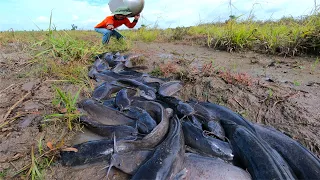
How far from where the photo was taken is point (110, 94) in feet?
11.5

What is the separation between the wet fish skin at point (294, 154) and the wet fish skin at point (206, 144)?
43 cm

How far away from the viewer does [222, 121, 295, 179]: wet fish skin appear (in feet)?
5.69

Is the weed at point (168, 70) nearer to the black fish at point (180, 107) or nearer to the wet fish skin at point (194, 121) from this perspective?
the black fish at point (180, 107)

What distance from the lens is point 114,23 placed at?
24.2 ft

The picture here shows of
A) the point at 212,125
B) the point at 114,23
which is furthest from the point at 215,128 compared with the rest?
the point at 114,23

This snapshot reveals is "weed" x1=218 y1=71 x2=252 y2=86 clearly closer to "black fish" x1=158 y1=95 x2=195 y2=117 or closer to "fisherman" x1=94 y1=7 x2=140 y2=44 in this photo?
"black fish" x1=158 y1=95 x2=195 y2=117

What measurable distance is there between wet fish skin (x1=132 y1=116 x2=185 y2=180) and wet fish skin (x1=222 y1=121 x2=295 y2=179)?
0.50m

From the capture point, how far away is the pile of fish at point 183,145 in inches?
73.6

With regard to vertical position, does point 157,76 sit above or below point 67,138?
above

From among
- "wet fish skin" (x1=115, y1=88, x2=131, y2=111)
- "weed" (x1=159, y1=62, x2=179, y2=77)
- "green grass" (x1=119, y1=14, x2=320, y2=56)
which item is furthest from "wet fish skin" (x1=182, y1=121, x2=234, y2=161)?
"green grass" (x1=119, y1=14, x2=320, y2=56)

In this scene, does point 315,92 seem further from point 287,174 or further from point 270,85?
point 287,174

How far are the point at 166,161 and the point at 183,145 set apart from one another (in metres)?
0.36

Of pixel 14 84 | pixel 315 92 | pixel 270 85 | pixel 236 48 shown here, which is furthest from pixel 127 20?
pixel 315 92

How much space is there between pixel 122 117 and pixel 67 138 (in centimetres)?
65
